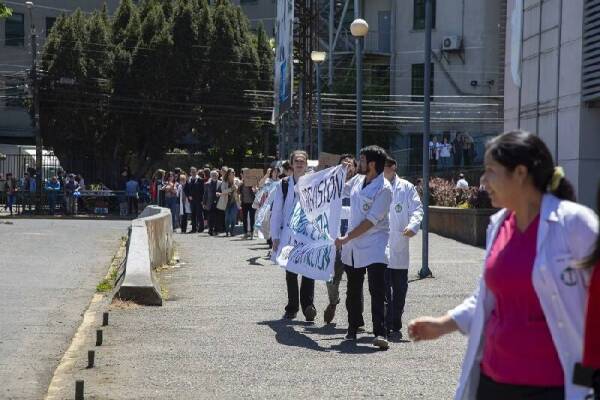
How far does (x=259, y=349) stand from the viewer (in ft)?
32.2

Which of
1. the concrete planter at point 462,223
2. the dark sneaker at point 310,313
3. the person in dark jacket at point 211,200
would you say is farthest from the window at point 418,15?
the dark sneaker at point 310,313

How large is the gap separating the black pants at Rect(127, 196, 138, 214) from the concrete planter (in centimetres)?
1866

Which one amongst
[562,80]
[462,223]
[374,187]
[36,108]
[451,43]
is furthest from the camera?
[36,108]

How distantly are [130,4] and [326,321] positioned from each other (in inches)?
1735

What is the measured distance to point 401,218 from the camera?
431 inches

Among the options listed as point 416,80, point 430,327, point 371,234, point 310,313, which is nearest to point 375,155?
point 371,234

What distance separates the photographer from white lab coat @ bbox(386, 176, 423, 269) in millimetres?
10820

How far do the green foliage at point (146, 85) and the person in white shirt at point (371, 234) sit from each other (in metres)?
40.6

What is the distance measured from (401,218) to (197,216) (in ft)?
67.6

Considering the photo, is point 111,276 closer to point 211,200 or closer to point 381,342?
point 381,342

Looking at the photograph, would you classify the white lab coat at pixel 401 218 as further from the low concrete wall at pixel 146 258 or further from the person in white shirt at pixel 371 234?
the low concrete wall at pixel 146 258

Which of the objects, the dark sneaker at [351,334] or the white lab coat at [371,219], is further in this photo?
the dark sneaker at [351,334]

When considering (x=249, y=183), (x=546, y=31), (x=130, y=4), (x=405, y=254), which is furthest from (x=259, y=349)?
(x=130, y=4)

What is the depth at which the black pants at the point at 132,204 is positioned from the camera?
45250 mm
